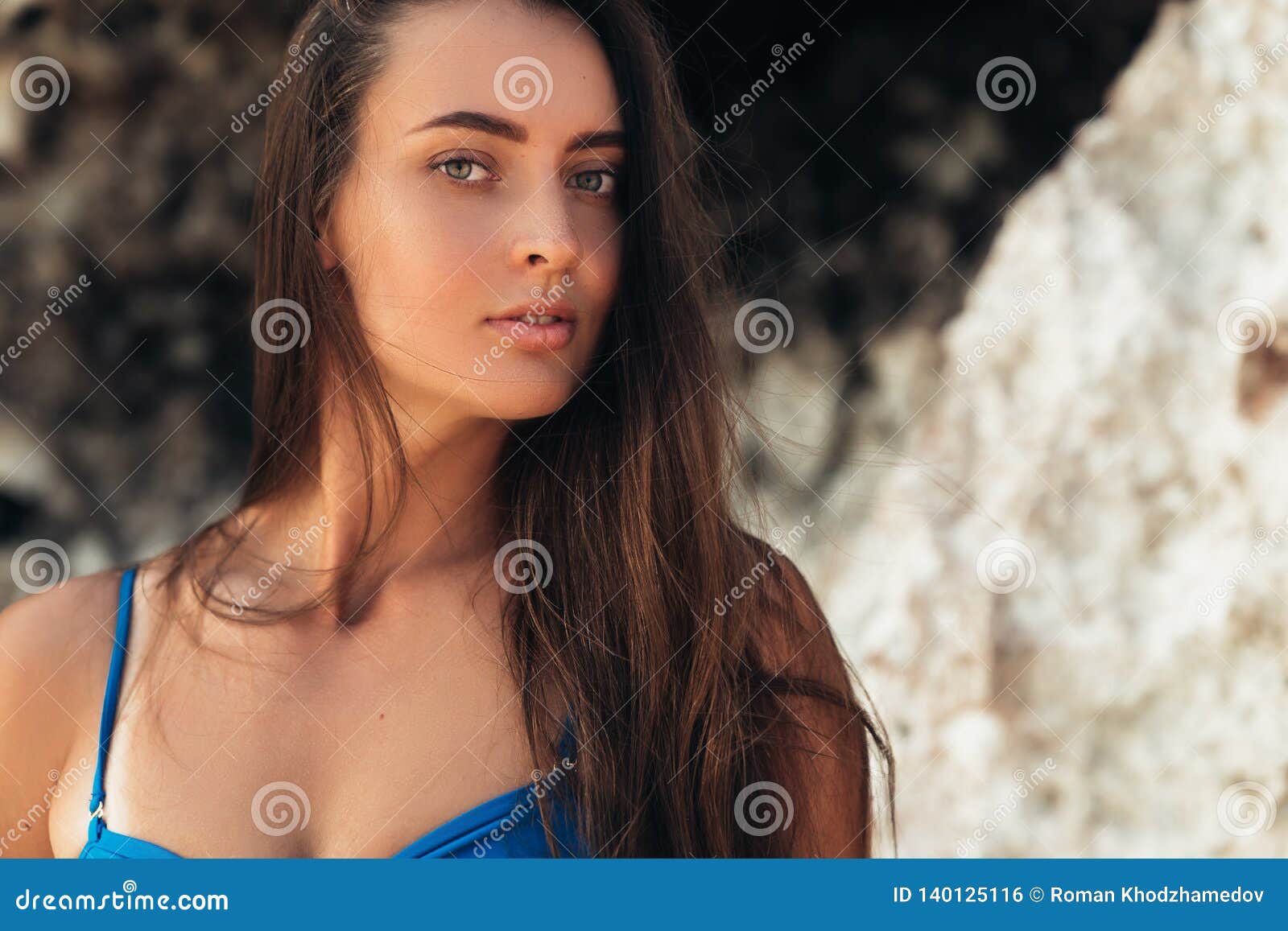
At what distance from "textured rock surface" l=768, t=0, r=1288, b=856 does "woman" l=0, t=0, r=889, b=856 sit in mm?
630

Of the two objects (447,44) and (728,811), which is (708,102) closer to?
(447,44)

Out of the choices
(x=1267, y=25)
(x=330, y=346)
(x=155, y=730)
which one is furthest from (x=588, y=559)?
(x=1267, y=25)

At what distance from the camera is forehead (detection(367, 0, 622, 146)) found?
110cm

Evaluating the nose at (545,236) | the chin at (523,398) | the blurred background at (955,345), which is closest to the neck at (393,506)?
the chin at (523,398)

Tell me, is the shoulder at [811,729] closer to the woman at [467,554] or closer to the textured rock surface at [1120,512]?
the woman at [467,554]

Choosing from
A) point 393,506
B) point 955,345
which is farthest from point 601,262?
point 955,345

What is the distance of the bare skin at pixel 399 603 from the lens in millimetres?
1106

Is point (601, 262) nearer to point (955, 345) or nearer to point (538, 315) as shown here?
point (538, 315)

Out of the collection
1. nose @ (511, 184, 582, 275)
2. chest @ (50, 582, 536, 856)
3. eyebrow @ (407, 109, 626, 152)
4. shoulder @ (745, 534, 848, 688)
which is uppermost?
eyebrow @ (407, 109, 626, 152)

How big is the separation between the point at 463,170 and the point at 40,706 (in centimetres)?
71

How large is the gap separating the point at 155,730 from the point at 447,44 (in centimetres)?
76

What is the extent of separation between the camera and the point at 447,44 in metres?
1.12

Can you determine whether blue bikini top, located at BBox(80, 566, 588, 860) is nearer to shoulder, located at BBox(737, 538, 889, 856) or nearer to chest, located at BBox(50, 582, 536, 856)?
chest, located at BBox(50, 582, 536, 856)

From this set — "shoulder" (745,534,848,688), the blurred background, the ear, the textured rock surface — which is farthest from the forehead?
the textured rock surface
